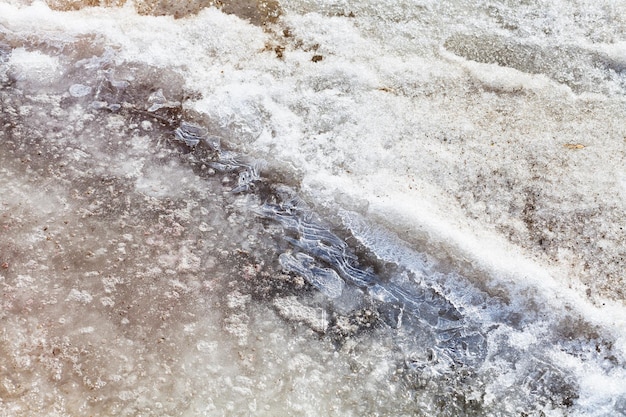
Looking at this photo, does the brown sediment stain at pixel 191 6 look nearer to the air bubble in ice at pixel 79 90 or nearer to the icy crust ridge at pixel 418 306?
the air bubble in ice at pixel 79 90

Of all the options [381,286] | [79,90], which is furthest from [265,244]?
[79,90]

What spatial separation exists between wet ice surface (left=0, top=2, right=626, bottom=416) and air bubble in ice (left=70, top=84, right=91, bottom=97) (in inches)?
0.8

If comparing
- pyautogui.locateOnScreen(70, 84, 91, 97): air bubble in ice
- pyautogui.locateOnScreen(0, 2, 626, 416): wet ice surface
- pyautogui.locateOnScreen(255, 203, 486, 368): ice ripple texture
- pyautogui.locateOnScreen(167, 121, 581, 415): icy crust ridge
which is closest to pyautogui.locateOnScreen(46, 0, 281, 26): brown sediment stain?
pyautogui.locateOnScreen(0, 2, 626, 416): wet ice surface

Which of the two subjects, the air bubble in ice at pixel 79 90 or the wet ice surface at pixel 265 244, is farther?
the air bubble in ice at pixel 79 90

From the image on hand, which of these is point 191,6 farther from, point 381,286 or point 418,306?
point 418,306

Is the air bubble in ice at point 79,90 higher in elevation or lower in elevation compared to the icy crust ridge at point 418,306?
higher

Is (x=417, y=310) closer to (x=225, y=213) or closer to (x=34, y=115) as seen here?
(x=225, y=213)

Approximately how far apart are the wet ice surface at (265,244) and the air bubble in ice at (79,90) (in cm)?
2

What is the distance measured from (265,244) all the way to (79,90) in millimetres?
1377

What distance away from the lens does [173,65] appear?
124 inches

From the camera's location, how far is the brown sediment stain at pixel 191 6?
3.27 meters

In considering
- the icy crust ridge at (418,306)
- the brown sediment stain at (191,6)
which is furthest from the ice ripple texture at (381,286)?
the brown sediment stain at (191,6)

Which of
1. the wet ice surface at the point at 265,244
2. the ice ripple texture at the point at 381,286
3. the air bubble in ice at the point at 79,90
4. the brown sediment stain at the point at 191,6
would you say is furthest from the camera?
the brown sediment stain at the point at 191,6

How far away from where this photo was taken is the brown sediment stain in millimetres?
3266
